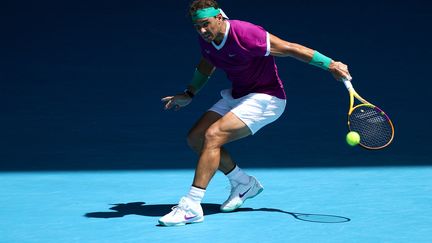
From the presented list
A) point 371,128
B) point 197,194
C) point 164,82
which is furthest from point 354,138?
point 164,82

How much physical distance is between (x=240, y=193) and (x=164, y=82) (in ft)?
13.4

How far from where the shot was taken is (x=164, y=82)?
11.8 m

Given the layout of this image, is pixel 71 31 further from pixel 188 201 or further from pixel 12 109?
pixel 188 201

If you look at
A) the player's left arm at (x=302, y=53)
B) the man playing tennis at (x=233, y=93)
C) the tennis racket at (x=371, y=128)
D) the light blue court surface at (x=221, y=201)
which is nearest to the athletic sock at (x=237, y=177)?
the man playing tennis at (x=233, y=93)

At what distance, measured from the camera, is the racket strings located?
749 centimetres

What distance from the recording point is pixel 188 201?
7.41 metres

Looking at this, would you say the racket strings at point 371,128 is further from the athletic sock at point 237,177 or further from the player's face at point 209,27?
the player's face at point 209,27

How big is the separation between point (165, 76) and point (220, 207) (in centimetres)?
427

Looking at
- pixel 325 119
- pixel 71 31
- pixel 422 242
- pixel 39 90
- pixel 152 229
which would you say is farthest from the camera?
pixel 71 31

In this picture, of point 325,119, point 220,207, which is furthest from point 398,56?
point 220,207

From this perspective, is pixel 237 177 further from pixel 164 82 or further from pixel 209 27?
pixel 164 82

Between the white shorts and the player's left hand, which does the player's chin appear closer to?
the white shorts

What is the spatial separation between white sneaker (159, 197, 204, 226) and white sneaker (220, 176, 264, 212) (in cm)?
39

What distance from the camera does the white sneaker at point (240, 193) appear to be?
7785mm
